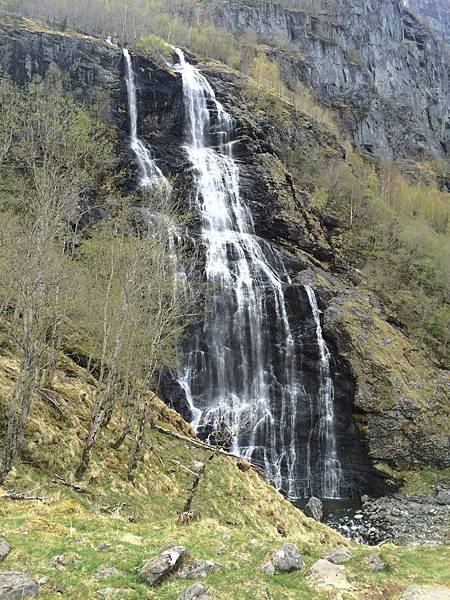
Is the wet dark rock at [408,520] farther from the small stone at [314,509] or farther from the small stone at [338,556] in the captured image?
the small stone at [338,556]

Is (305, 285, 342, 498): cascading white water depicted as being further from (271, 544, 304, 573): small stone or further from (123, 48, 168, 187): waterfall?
(271, 544, 304, 573): small stone

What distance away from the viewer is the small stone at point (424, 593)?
24.1ft

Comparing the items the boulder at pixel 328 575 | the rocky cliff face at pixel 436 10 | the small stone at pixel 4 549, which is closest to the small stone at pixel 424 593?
the boulder at pixel 328 575

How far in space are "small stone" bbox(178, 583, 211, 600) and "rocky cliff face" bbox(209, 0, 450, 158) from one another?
93.4 meters

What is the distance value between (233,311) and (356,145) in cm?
6689

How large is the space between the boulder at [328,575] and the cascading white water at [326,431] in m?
22.0

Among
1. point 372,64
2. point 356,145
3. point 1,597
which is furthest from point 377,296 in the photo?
point 372,64

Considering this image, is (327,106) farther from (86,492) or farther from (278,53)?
(86,492)

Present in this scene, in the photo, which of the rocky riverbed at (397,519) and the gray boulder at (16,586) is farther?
the rocky riverbed at (397,519)

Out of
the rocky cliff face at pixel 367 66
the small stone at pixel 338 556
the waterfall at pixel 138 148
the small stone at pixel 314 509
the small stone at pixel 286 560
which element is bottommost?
the small stone at pixel 314 509

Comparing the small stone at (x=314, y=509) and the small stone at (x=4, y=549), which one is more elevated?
the small stone at (x=4, y=549)

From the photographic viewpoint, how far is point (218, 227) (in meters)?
40.6

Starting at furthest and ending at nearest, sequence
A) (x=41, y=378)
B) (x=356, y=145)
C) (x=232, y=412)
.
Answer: (x=356, y=145) → (x=232, y=412) → (x=41, y=378)

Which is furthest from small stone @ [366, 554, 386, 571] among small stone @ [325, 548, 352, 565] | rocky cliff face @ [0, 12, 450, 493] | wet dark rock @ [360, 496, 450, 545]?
rocky cliff face @ [0, 12, 450, 493]
